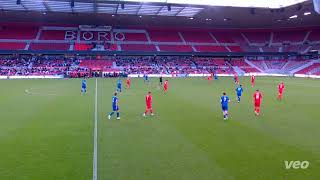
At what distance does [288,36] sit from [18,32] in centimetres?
6012

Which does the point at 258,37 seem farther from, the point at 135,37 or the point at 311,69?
the point at 135,37

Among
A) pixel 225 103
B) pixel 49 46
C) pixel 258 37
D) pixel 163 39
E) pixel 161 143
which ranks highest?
pixel 258 37

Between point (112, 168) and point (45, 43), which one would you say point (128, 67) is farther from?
point (112, 168)

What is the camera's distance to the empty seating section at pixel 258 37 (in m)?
78.7

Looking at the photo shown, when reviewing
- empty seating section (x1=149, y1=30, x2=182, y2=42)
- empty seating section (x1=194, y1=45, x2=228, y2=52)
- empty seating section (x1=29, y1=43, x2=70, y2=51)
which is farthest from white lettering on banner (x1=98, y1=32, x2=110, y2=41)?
empty seating section (x1=194, y1=45, x2=228, y2=52)

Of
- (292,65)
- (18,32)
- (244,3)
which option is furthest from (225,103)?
(18,32)

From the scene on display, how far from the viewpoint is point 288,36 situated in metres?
77.1

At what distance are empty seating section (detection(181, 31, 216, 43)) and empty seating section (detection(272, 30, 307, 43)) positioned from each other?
14.8 m

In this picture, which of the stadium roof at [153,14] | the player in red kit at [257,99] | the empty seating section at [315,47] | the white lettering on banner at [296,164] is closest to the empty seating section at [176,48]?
the stadium roof at [153,14]

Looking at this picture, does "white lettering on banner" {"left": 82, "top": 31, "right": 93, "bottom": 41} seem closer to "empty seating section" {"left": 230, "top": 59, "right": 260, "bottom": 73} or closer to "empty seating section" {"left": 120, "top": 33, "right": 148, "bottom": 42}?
"empty seating section" {"left": 120, "top": 33, "right": 148, "bottom": 42}

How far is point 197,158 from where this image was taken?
35.2ft

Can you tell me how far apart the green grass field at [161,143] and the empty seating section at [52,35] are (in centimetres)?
5226

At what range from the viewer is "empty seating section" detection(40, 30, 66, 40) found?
7002cm

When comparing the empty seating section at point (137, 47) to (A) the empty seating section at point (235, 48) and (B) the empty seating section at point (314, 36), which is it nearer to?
(A) the empty seating section at point (235, 48)
